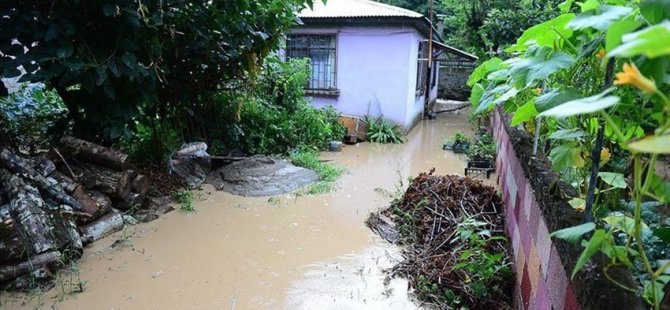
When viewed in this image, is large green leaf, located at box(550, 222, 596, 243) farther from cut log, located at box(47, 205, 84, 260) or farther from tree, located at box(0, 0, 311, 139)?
tree, located at box(0, 0, 311, 139)

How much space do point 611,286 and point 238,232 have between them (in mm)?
3169

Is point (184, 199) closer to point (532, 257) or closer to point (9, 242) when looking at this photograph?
point (9, 242)

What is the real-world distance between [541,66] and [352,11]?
312 inches

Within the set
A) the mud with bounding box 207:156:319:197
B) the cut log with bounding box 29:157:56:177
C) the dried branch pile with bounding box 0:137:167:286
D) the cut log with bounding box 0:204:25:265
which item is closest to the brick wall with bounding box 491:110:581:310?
the mud with bounding box 207:156:319:197

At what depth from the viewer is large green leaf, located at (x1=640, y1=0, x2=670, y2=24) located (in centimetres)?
79

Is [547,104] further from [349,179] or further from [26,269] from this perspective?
[349,179]

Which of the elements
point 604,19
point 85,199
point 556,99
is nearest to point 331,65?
point 85,199

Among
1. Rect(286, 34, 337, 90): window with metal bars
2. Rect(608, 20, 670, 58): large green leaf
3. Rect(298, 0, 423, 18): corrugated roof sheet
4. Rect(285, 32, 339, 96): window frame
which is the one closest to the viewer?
Rect(608, 20, 670, 58): large green leaf

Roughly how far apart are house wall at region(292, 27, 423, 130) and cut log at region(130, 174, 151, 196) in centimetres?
550

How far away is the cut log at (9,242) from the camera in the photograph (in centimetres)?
268

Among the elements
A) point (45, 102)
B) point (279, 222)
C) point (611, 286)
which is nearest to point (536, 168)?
point (611, 286)

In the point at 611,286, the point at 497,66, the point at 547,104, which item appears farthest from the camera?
the point at 497,66

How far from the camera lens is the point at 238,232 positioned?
375 centimetres

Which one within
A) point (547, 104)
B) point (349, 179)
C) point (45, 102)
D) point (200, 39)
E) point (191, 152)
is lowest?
point (349, 179)
